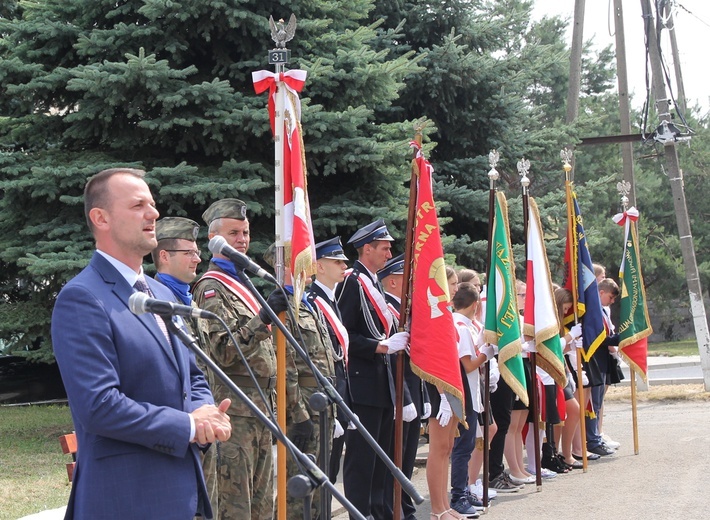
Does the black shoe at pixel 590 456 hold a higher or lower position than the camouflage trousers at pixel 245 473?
lower

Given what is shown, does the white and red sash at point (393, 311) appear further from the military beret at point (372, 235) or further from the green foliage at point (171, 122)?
the green foliage at point (171, 122)

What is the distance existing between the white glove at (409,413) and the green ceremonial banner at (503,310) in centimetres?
183

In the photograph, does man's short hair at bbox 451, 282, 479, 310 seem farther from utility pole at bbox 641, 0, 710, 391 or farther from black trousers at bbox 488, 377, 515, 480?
utility pole at bbox 641, 0, 710, 391

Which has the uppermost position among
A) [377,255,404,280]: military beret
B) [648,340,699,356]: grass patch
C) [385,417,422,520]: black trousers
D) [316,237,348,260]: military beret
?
[316,237,348,260]: military beret

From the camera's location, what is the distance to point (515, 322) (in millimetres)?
9250

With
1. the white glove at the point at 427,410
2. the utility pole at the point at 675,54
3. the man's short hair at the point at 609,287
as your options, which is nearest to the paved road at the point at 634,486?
the white glove at the point at 427,410

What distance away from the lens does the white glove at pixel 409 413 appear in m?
7.55

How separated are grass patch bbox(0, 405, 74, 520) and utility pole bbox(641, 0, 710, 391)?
38.1ft

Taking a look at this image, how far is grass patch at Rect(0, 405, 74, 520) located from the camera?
27.5 ft

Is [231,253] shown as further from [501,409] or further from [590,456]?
[590,456]

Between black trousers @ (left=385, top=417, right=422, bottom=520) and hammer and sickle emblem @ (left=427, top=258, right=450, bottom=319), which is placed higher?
hammer and sickle emblem @ (left=427, top=258, right=450, bottom=319)

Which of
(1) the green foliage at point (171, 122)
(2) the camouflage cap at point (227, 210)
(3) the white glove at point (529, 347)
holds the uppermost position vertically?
(1) the green foliage at point (171, 122)

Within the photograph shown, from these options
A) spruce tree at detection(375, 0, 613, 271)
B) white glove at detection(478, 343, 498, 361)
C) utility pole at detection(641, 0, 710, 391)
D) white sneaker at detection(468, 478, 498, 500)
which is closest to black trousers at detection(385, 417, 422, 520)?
white glove at detection(478, 343, 498, 361)

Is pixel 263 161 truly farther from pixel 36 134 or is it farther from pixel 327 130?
pixel 36 134
